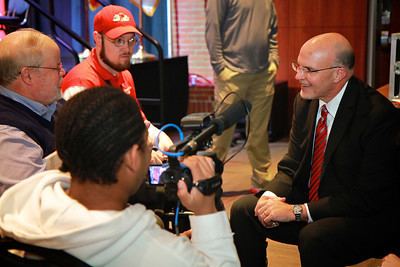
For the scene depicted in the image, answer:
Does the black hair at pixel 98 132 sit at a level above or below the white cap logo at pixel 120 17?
below

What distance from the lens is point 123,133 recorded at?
1283 mm

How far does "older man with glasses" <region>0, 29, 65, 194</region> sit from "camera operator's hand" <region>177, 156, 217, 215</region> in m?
0.74

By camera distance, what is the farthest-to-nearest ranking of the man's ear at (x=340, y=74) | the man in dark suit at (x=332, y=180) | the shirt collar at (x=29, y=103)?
the man's ear at (x=340, y=74), the man in dark suit at (x=332, y=180), the shirt collar at (x=29, y=103)

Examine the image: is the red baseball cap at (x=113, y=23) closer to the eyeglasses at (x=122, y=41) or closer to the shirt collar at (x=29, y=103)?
the eyeglasses at (x=122, y=41)

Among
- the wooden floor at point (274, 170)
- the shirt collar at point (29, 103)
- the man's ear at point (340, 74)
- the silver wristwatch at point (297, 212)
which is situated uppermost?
the man's ear at point (340, 74)

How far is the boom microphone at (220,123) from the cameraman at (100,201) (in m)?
0.12

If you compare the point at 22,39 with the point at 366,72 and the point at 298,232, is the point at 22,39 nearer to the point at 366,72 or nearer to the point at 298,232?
the point at 298,232

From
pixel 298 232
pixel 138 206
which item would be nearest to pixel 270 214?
pixel 298 232

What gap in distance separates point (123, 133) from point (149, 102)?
140 inches

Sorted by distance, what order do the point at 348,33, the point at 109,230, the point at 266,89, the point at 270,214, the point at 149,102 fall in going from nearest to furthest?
the point at 109,230
the point at 270,214
the point at 266,89
the point at 149,102
the point at 348,33

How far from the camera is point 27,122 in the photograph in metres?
2.08

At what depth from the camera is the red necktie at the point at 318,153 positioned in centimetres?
246

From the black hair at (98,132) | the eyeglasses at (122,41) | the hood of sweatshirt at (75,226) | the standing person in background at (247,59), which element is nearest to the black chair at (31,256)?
the hood of sweatshirt at (75,226)

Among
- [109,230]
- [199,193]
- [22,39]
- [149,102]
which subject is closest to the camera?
[109,230]
